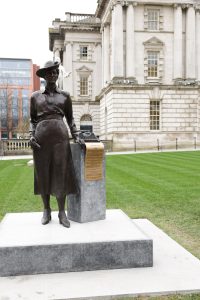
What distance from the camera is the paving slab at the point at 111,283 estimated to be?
4.58 meters

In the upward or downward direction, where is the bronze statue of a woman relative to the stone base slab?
upward

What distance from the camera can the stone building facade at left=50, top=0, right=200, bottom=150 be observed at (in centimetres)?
3862

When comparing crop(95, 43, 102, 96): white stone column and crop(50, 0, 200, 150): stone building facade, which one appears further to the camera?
crop(95, 43, 102, 96): white stone column

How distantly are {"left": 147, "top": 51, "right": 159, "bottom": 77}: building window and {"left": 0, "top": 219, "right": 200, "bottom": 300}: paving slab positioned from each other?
1412 inches

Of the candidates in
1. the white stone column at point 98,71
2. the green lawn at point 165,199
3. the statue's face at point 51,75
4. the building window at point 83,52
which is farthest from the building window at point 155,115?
the statue's face at point 51,75

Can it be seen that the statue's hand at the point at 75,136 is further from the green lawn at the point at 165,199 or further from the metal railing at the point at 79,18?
the metal railing at the point at 79,18

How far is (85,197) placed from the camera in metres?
6.34

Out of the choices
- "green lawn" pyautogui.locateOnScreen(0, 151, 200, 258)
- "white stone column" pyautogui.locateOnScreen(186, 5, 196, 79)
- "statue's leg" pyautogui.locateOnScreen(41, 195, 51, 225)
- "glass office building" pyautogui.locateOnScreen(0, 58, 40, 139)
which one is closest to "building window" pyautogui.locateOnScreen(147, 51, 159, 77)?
"white stone column" pyautogui.locateOnScreen(186, 5, 196, 79)

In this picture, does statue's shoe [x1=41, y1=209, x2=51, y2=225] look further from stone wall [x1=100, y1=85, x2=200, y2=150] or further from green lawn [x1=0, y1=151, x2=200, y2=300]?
stone wall [x1=100, y1=85, x2=200, y2=150]

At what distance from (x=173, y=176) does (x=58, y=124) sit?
988 cm

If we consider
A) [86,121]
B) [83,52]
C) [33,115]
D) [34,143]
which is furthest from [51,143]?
[83,52]

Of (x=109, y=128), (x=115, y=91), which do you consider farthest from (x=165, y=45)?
(x=109, y=128)

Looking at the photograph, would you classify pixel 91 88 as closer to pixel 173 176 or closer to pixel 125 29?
pixel 125 29

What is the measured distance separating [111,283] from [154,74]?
3703cm
